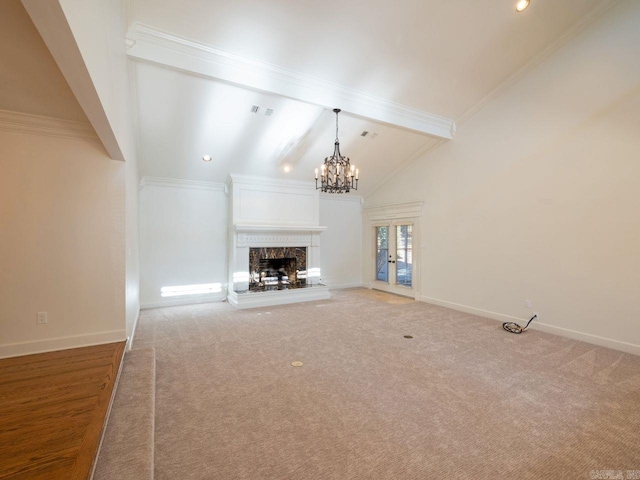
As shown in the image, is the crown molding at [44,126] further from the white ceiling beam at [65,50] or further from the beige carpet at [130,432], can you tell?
the beige carpet at [130,432]

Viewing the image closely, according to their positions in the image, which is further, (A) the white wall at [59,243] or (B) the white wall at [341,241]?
(B) the white wall at [341,241]

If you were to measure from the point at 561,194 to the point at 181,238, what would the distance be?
7.37m

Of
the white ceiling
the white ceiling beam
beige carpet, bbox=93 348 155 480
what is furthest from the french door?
the white ceiling beam

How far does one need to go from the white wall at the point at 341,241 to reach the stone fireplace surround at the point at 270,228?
0.80 meters

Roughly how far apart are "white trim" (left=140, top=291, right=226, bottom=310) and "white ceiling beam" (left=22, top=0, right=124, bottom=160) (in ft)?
16.3

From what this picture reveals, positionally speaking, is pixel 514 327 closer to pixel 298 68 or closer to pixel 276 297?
pixel 276 297

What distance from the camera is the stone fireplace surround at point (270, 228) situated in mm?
6609

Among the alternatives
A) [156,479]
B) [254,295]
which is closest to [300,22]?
[156,479]

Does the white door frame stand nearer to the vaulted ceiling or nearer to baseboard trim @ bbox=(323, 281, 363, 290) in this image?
baseboard trim @ bbox=(323, 281, 363, 290)

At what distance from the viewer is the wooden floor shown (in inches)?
62.8

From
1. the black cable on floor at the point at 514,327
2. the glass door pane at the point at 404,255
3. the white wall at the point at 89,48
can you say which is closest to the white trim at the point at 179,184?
the white wall at the point at 89,48

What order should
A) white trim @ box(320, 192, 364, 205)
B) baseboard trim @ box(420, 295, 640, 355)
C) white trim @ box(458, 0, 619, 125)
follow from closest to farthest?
baseboard trim @ box(420, 295, 640, 355) → white trim @ box(458, 0, 619, 125) → white trim @ box(320, 192, 364, 205)

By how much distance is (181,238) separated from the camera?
6.64 m

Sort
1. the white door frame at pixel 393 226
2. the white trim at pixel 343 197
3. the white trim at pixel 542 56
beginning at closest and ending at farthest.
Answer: the white trim at pixel 542 56
the white door frame at pixel 393 226
the white trim at pixel 343 197
